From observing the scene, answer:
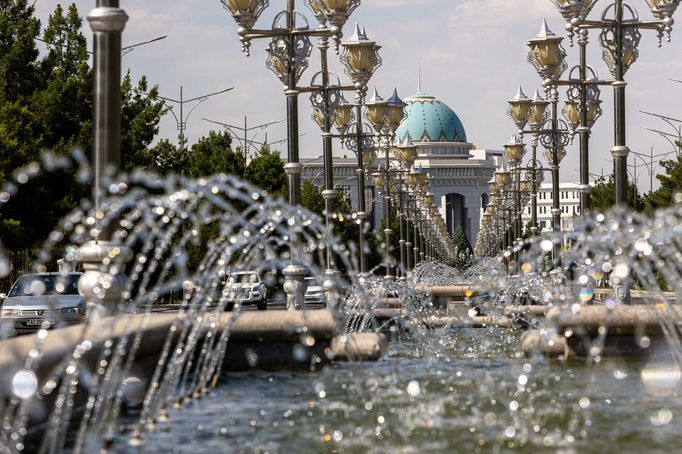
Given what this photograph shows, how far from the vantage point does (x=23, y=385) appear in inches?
244

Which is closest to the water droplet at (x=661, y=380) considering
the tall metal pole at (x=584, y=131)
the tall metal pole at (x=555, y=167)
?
the tall metal pole at (x=584, y=131)

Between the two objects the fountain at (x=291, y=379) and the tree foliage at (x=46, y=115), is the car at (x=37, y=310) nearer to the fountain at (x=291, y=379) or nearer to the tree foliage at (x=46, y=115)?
the tree foliage at (x=46, y=115)

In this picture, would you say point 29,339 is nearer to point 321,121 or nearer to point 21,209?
point 321,121

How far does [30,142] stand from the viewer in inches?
1307

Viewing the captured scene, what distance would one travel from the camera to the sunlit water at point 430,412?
735cm

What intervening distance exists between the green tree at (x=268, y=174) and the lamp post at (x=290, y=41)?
113ft

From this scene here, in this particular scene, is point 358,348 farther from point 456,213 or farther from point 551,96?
point 456,213

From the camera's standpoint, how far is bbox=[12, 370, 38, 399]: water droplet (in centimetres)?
614

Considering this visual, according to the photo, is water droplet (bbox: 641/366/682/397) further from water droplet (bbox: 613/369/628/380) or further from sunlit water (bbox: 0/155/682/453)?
water droplet (bbox: 613/369/628/380)

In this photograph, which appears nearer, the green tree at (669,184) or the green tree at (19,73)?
the green tree at (19,73)

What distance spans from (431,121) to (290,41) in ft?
496

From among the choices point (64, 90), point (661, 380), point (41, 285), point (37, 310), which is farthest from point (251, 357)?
point (64, 90)

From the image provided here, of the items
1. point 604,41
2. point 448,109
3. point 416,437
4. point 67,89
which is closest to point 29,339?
point 416,437

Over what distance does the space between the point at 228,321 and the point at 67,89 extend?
26.7 m
